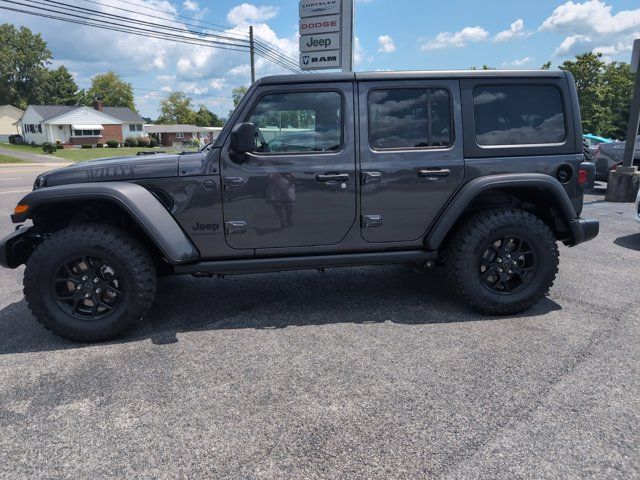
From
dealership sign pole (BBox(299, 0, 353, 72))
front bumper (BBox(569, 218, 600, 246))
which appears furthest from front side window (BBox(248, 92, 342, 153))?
dealership sign pole (BBox(299, 0, 353, 72))

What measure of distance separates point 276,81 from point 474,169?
1.71 m

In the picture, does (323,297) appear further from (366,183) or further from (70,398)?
(70,398)

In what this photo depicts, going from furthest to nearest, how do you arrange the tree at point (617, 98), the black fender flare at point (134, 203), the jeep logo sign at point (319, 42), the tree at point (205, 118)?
the tree at point (205, 118) < the tree at point (617, 98) < the jeep logo sign at point (319, 42) < the black fender flare at point (134, 203)

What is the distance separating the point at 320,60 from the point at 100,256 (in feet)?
28.3

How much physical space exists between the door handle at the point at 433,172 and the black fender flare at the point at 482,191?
0.19 meters

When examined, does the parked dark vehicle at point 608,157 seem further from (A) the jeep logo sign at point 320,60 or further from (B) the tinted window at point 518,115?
(B) the tinted window at point 518,115

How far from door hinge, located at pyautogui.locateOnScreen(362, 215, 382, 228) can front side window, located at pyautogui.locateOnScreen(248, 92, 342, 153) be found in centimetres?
59

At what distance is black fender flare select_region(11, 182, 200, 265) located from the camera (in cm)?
332

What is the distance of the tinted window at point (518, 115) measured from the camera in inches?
150

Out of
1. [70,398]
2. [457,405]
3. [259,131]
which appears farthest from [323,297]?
[70,398]

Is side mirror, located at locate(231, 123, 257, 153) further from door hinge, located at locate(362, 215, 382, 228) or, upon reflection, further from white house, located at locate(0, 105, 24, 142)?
white house, located at locate(0, 105, 24, 142)

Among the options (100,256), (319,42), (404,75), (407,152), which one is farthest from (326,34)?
(100,256)

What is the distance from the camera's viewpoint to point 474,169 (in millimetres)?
3744

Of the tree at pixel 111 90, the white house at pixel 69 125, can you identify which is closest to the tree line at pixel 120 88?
the tree at pixel 111 90
